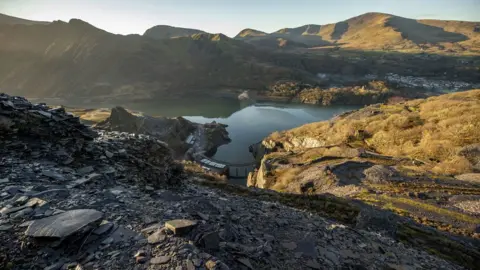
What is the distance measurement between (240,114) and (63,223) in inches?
3991

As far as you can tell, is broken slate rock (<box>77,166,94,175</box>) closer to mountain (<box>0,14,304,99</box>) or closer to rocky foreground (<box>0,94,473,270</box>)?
rocky foreground (<box>0,94,473,270</box>)

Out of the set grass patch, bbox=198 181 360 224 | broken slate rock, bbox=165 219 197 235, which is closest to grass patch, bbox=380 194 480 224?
grass patch, bbox=198 181 360 224

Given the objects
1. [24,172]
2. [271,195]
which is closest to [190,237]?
[24,172]

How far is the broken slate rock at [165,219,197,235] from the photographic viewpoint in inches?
262

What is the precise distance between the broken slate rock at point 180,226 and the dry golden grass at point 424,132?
81.2 ft

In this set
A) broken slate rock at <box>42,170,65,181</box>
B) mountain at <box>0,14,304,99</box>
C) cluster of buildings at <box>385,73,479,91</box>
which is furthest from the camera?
mountain at <box>0,14,304,99</box>

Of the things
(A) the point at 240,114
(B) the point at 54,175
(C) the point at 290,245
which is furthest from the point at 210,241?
(A) the point at 240,114

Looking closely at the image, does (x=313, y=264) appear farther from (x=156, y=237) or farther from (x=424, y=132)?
(x=424, y=132)

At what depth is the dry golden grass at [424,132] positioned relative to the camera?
26594 millimetres

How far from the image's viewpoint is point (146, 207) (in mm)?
8328

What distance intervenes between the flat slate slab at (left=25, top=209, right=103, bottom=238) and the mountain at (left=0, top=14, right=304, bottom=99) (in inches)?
5971

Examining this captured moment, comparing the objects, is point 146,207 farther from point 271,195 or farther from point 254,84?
point 254,84

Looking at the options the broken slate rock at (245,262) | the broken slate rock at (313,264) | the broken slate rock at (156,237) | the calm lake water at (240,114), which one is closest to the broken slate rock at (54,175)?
the broken slate rock at (156,237)

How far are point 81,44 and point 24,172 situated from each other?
217285 millimetres
